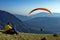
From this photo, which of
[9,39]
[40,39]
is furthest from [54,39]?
[9,39]

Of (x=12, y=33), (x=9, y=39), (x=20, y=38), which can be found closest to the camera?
(x=9, y=39)

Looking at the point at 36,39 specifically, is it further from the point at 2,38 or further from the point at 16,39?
the point at 2,38

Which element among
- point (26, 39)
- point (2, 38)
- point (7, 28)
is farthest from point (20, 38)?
point (7, 28)

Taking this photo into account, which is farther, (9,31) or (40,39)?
(9,31)

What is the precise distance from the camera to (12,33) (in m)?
36.2

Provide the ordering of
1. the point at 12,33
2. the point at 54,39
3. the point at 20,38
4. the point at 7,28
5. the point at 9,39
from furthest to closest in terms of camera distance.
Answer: the point at 7,28 → the point at 12,33 → the point at 54,39 → the point at 20,38 → the point at 9,39

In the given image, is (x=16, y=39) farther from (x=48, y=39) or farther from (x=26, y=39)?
(x=48, y=39)

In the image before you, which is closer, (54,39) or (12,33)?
(54,39)

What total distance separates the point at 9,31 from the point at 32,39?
7331mm

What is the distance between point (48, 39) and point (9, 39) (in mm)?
7200

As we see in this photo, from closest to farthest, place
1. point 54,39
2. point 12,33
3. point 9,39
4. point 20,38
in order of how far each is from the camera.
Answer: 1. point 9,39
2. point 20,38
3. point 54,39
4. point 12,33

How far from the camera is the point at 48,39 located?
31859mm

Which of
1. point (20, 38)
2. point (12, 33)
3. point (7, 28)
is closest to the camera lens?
→ point (20, 38)

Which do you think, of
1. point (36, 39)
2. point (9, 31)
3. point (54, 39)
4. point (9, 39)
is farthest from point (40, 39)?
point (9, 31)
